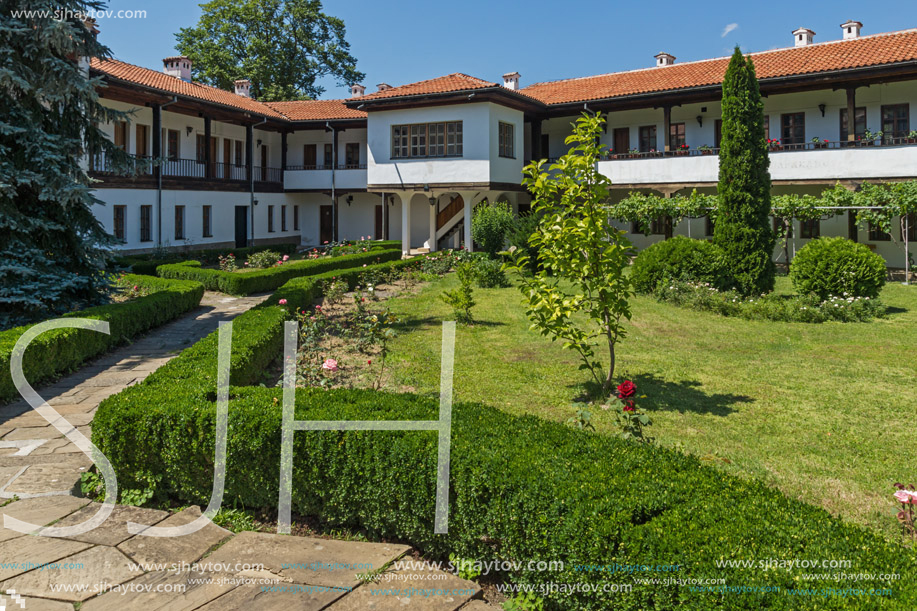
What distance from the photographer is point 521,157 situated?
24719 mm

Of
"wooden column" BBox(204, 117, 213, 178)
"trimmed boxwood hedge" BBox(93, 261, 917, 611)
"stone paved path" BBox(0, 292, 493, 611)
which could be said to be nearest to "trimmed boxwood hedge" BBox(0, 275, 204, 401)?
"trimmed boxwood hedge" BBox(93, 261, 917, 611)

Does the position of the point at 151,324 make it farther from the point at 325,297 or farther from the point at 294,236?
the point at 294,236

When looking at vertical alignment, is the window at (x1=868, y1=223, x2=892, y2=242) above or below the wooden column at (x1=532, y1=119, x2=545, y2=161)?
below

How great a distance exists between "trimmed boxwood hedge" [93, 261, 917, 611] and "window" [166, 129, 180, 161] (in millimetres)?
21029

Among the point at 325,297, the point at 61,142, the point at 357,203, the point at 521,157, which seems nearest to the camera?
the point at 61,142

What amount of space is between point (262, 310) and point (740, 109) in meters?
11.2

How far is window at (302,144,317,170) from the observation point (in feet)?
105

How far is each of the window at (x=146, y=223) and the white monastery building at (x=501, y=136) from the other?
0.04m

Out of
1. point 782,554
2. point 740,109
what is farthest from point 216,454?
point 740,109

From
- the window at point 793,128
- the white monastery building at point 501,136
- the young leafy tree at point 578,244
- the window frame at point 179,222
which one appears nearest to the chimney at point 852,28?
the white monastery building at point 501,136

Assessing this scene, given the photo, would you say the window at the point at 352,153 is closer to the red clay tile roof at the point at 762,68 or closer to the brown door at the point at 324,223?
the brown door at the point at 324,223

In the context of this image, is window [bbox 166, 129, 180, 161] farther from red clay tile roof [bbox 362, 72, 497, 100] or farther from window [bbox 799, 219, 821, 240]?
window [bbox 799, 219, 821, 240]

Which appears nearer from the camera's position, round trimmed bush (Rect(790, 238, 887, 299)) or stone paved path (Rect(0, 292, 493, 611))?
stone paved path (Rect(0, 292, 493, 611))

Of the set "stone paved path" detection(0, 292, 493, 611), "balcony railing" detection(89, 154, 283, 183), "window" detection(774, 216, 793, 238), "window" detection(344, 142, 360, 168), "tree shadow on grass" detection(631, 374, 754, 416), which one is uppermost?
"window" detection(344, 142, 360, 168)
